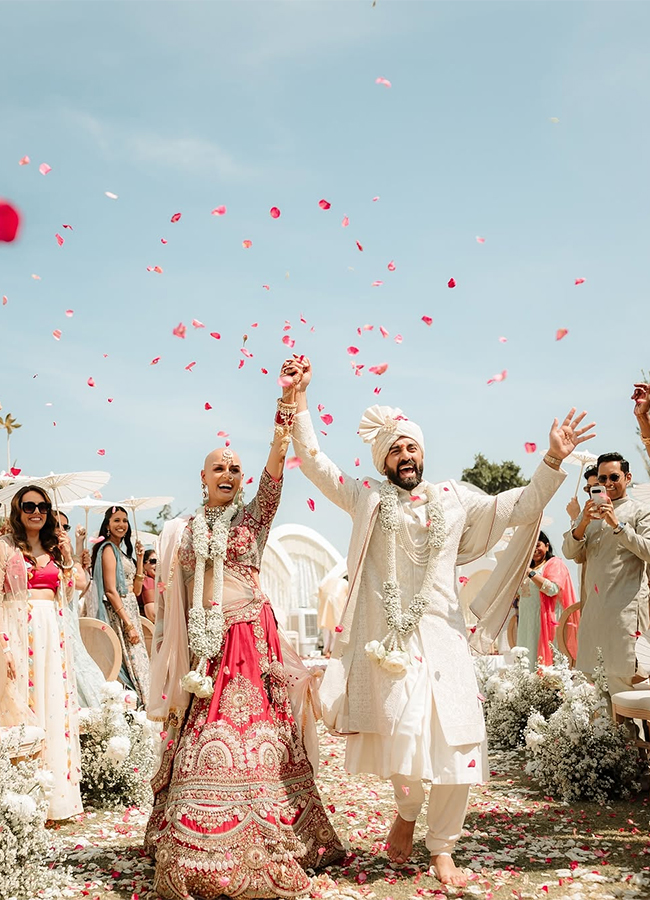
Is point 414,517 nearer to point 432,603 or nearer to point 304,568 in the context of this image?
point 432,603

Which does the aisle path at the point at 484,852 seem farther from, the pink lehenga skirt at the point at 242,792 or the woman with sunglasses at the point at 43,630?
the woman with sunglasses at the point at 43,630

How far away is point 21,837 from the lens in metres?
4.68

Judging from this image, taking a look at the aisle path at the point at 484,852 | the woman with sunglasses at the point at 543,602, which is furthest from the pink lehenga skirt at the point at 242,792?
the woman with sunglasses at the point at 543,602

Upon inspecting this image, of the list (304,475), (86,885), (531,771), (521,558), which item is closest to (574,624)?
(531,771)

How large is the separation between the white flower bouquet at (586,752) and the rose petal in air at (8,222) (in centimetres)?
664

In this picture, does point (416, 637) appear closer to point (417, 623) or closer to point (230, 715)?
point (417, 623)

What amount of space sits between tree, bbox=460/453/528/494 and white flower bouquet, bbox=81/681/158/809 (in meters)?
34.6

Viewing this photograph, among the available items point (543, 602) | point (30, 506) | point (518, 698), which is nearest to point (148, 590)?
point (543, 602)

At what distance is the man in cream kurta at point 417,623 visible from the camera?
4.86 meters

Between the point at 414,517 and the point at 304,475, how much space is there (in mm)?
678

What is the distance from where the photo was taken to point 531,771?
302 inches

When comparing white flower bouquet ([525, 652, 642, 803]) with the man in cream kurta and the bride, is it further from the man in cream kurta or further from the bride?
the bride

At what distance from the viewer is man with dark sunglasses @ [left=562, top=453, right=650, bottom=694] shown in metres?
6.99

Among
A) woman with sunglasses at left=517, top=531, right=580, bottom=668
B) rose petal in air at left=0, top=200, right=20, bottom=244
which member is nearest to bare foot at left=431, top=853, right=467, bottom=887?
rose petal in air at left=0, top=200, right=20, bottom=244
